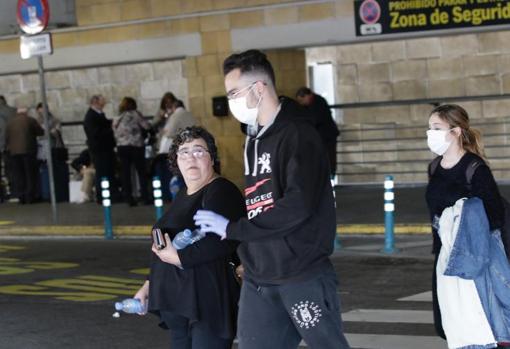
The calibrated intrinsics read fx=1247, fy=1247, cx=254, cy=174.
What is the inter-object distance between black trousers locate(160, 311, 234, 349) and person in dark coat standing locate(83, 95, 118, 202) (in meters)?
14.5

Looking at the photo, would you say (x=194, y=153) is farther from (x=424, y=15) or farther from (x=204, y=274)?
(x=424, y=15)

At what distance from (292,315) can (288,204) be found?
546 mm

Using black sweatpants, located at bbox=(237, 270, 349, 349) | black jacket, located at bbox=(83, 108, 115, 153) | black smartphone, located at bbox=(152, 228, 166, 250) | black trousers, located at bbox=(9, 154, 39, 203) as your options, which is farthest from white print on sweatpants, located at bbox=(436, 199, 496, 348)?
black trousers, located at bbox=(9, 154, 39, 203)

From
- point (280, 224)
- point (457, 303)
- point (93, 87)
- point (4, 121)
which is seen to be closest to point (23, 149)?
point (4, 121)

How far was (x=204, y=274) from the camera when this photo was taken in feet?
21.1

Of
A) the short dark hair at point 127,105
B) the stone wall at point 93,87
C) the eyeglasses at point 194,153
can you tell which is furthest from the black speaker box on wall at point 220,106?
the eyeglasses at point 194,153

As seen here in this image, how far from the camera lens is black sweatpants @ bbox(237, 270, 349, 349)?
5660mm

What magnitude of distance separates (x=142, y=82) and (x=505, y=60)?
687 cm

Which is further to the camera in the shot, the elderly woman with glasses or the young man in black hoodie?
the elderly woman with glasses

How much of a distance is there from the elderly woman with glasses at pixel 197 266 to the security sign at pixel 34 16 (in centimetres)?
1226

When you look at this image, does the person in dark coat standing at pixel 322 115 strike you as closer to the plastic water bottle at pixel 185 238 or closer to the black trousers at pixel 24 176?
the black trousers at pixel 24 176

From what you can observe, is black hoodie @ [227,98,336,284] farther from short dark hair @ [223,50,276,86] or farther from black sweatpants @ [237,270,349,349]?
short dark hair @ [223,50,276,86]

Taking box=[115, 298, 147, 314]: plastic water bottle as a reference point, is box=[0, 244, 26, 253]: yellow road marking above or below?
below

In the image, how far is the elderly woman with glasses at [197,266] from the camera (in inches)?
250
